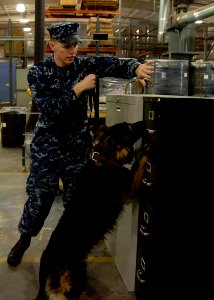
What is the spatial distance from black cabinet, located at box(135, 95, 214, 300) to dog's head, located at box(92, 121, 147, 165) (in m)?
0.11

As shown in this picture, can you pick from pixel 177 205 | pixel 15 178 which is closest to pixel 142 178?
pixel 177 205

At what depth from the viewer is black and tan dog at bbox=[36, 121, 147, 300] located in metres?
2.15

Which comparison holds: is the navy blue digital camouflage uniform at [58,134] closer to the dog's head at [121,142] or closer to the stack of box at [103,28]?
the dog's head at [121,142]

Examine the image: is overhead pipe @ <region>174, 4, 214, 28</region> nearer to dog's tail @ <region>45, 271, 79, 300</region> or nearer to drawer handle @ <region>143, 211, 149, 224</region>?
drawer handle @ <region>143, 211, 149, 224</region>

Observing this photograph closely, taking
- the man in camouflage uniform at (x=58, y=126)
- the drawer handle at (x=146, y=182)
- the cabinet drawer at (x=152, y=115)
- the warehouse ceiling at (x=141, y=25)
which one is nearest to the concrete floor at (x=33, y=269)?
the man in camouflage uniform at (x=58, y=126)

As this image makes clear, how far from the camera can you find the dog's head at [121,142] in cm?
229

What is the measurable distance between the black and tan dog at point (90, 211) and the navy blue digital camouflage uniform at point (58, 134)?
47 cm

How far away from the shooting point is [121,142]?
7.72ft

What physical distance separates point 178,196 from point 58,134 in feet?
3.66

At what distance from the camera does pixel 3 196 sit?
504 cm

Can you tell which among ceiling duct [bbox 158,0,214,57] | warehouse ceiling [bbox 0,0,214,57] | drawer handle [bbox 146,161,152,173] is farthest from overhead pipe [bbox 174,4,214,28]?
warehouse ceiling [bbox 0,0,214,57]

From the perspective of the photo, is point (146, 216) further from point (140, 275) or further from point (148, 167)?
point (140, 275)

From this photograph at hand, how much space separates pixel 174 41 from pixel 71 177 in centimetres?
296

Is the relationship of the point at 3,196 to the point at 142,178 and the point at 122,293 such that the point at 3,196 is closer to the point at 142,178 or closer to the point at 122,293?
the point at 122,293
